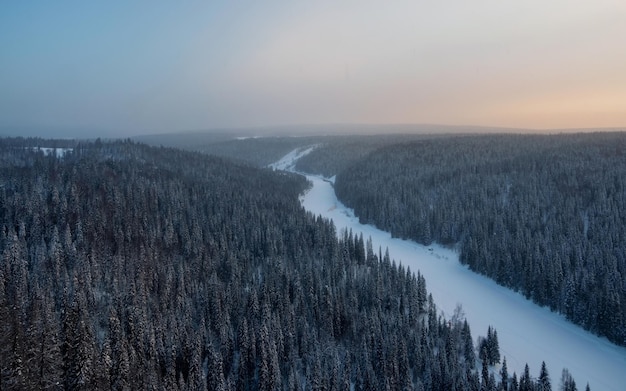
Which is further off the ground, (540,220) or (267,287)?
(540,220)

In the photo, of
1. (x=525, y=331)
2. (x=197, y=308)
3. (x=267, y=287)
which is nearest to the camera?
(x=197, y=308)

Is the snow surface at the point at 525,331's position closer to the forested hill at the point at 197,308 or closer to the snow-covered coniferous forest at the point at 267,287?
the snow-covered coniferous forest at the point at 267,287

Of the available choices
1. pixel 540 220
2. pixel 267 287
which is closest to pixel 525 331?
pixel 267 287

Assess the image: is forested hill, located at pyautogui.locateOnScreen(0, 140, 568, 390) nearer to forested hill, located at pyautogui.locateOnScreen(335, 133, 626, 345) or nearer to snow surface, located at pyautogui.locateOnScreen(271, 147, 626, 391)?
snow surface, located at pyautogui.locateOnScreen(271, 147, 626, 391)

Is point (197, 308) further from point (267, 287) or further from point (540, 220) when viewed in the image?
point (540, 220)

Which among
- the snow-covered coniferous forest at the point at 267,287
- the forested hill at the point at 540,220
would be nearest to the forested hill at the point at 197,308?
the snow-covered coniferous forest at the point at 267,287

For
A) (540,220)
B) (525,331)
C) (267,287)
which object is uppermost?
(540,220)

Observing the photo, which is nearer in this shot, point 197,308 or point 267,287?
point 197,308
